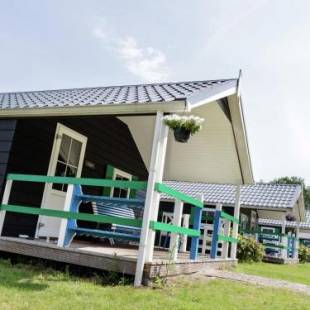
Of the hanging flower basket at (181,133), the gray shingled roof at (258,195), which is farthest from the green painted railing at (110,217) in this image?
the gray shingled roof at (258,195)

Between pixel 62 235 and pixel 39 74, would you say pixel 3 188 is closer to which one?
pixel 62 235

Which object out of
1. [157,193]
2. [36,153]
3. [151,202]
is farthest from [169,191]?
[36,153]

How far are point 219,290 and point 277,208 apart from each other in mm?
12555

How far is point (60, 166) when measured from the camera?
777 centimetres

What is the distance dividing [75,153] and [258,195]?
507 inches

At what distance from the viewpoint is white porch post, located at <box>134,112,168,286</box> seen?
16.1ft

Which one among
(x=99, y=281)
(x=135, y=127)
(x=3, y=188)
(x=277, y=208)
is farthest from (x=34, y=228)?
(x=277, y=208)

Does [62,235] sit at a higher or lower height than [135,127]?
lower

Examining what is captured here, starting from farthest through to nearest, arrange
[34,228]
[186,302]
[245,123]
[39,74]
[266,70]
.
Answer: [39,74]
[266,70]
[245,123]
[34,228]
[186,302]

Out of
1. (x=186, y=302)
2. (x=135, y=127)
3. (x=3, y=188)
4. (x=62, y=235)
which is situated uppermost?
(x=135, y=127)

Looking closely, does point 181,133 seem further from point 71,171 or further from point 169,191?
point 71,171

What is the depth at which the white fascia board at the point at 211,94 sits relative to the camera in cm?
555

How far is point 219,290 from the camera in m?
5.36

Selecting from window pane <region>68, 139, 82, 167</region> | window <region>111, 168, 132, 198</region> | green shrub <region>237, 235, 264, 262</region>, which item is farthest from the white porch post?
green shrub <region>237, 235, 264, 262</region>
